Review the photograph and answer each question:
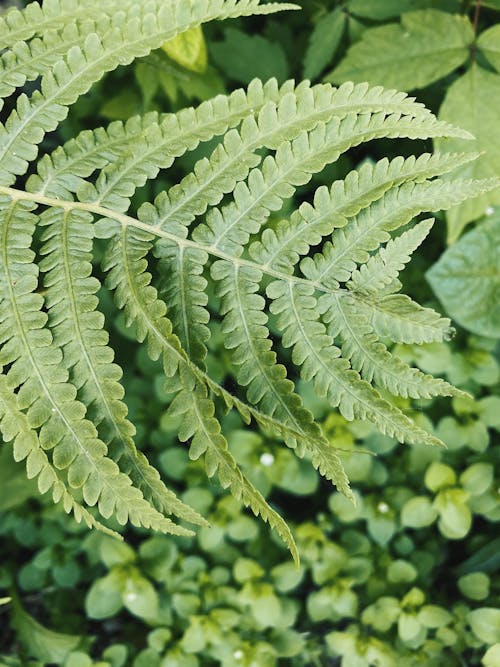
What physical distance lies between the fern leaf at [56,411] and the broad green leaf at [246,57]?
4.02 feet

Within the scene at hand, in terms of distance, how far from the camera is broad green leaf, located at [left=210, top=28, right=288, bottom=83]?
2.14 metres

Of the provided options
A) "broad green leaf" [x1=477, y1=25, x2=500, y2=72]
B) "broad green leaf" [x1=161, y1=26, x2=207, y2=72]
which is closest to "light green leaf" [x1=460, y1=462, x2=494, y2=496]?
"broad green leaf" [x1=477, y1=25, x2=500, y2=72]

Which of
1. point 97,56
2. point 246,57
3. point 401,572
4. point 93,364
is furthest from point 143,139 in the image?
point 401,572

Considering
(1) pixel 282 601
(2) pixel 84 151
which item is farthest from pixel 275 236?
(1) pixel 282 601

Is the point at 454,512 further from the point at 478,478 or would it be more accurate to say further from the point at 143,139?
the point at 143,139

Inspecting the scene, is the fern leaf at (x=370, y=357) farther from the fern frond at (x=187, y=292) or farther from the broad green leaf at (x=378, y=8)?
the broad green leaf at (x=378, y=8)

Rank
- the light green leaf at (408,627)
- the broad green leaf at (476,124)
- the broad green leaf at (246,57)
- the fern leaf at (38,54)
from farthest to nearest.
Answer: the broad green leaf at (246,57) < the light green leaf at (408,627) < the broad green leaf at (476,124) < the fern leaf at (38,54)

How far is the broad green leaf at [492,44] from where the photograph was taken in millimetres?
1795

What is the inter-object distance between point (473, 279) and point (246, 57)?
969mm

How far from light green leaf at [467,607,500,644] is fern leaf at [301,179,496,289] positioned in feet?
Result: 3.61

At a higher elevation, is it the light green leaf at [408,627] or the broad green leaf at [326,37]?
the broad green leaf at [326,37]

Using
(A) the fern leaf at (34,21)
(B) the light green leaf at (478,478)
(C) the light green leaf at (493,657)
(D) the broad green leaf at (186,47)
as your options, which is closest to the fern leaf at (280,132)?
(A) the fern leaf at (34,21)

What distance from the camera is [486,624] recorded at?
181 cm

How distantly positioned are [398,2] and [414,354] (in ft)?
3.28
